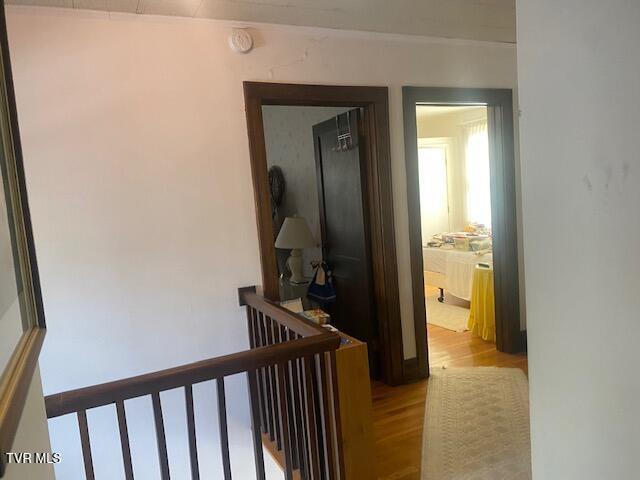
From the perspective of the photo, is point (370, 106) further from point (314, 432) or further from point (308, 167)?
point (314, 432)

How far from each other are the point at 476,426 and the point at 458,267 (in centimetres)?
262

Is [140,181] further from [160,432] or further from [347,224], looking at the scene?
[347,224]

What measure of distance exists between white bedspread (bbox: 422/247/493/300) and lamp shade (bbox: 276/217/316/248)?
62.2 inches

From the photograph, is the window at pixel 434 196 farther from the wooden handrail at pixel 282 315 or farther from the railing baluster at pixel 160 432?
the railing baluster at pixel 160 432

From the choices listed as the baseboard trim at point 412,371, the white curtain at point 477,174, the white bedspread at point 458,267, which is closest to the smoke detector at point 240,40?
the baseboard trim at point 412,371

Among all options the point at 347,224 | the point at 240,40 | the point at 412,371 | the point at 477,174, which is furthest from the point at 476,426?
the point at 477,174

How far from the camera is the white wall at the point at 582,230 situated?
672mm

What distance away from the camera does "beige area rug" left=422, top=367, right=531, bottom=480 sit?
7.67 feet

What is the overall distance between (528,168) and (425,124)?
6.66 metres

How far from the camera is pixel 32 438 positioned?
2.55 feet

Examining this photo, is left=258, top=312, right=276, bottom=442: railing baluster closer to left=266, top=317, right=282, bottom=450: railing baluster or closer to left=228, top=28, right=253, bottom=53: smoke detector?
left=266, top=317, right=282, bottom=450: railing baluster

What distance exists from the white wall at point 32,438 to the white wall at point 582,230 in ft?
2.80

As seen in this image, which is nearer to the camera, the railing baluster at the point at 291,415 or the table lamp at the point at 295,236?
the railing baluster at the point at 291,415

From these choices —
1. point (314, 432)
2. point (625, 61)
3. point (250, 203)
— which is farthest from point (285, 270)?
point (625, 61)
